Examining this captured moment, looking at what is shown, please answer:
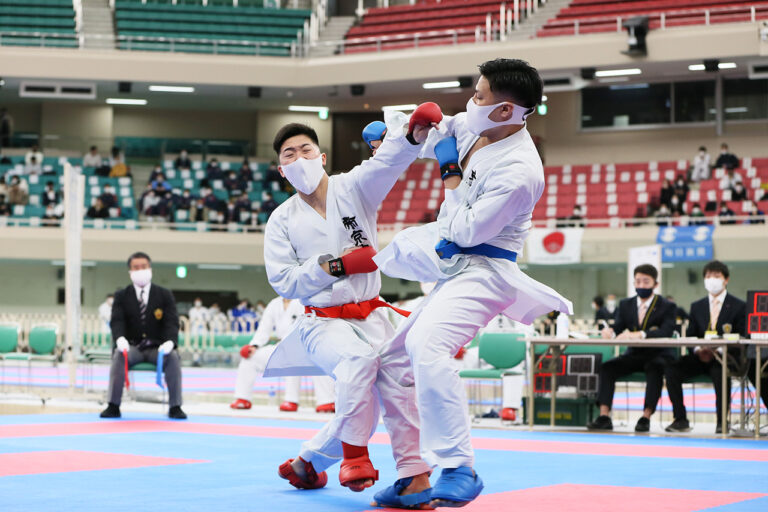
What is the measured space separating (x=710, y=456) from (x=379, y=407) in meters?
3.05

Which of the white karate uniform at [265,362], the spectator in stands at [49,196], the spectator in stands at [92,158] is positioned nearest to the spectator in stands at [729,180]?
the white karate uniform at [265,362]

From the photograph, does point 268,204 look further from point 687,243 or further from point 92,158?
point 687,243

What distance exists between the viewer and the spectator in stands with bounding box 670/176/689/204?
23.3 metres

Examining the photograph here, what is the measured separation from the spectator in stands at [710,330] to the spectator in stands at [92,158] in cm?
2128

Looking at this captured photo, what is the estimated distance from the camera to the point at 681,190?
23.5 metres

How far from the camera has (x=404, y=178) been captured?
28.1 metres

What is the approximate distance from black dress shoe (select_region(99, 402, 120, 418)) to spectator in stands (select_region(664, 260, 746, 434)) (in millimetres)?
5060

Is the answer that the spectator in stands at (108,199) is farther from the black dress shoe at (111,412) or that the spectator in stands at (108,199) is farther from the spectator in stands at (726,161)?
the black dress shoe at (111,412)

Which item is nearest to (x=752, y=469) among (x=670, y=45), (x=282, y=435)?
(x=282, y=435)

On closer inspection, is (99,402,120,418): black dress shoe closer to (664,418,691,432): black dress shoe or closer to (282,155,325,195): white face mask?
(664,418,691,432): black dress shoe

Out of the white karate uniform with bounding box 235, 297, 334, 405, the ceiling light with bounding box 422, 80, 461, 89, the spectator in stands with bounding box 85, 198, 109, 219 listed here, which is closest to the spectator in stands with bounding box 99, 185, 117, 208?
the spectator in stands with bounding box 85, 198, 109, 219

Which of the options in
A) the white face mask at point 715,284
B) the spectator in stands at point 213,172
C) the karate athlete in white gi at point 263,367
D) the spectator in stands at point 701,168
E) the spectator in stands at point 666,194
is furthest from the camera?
the spectator in stands at point 213,172

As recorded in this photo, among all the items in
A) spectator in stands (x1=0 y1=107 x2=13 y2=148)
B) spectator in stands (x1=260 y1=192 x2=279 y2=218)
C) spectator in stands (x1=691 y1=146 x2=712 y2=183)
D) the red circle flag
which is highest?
spectator in stands (x1=0 y1=107 x2=13 y2=148)

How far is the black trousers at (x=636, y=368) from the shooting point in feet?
29.9
